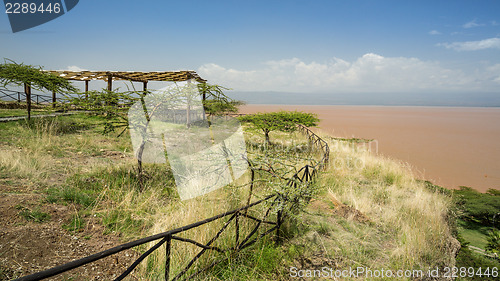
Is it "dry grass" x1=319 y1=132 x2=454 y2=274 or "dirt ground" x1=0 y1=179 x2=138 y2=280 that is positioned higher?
"dirt ground" x1=0 y1=179 x2=138 y2=280

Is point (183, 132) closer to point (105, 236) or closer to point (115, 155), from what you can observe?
point (115, 155)

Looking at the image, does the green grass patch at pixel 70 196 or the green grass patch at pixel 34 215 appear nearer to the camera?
the green grass patch at pixel 34 215

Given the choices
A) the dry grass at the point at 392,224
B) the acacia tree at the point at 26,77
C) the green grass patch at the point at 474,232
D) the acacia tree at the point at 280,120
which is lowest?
the green grass patch at the point at 474,232

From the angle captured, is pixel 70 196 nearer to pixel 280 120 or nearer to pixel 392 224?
pixel 392 224

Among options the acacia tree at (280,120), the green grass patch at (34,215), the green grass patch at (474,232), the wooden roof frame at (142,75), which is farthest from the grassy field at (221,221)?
the wooden roof frame at (142,75)

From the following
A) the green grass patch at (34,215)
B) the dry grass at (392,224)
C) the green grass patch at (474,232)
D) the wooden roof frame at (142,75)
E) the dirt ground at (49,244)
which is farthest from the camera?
the wooden roof frame at (142,75)

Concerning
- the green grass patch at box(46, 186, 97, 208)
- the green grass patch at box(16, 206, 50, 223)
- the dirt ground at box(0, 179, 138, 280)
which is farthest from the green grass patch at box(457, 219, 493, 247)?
the green grass patch at box(16, 206, 50, 223)

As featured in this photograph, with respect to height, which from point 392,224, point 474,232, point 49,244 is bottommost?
point 474,232

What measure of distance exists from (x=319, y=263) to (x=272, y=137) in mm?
13285

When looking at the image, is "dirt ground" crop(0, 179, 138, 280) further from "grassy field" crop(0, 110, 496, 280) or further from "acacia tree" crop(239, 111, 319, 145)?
"acacia tree" crop(239, 111, 319, 145)

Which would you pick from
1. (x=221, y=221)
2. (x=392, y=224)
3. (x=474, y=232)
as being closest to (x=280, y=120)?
(x=392, y=224)

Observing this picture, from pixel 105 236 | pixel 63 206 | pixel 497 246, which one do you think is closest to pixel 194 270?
pixel 105 236

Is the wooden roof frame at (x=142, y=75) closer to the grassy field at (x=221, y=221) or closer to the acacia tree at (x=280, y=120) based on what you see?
the acacia tree at (x=280, y=120)

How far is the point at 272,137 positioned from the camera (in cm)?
1639
